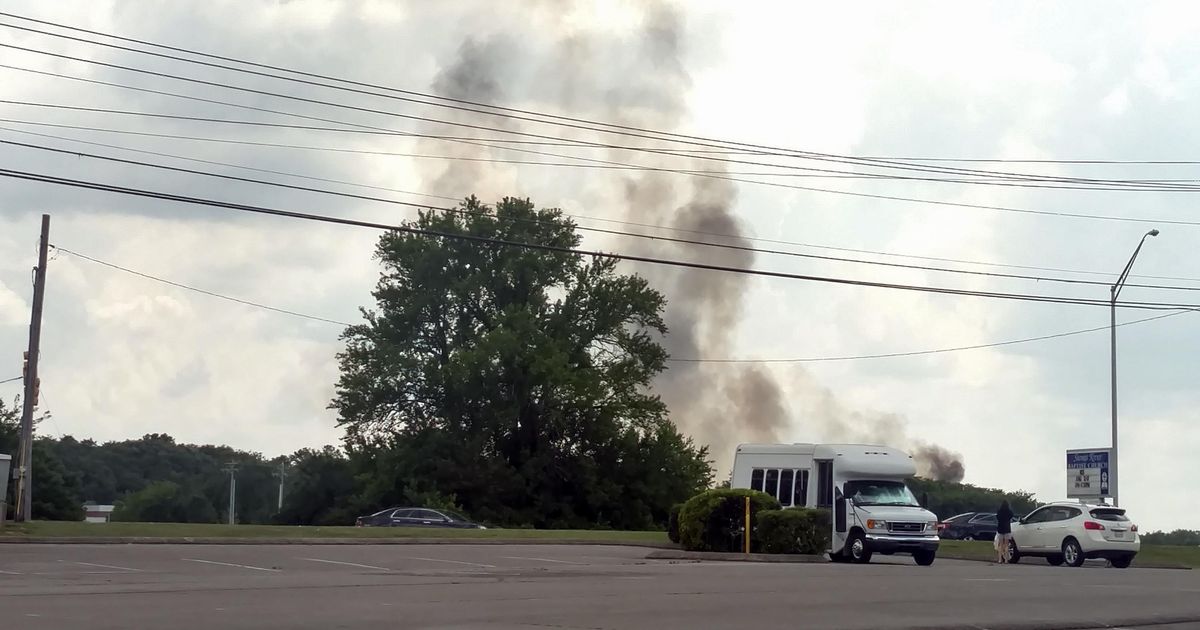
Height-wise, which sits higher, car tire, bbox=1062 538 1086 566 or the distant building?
car tire, bbox=1062 538 1086 566

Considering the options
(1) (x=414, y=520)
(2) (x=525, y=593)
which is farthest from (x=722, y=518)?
(1) (x=414, y=520)

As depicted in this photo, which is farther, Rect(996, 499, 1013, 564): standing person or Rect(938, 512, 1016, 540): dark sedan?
Rect(938, 512, 1016, 540): dark sedan

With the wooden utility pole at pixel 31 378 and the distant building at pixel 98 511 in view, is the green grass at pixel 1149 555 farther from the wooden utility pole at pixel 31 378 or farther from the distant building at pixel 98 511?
the distant building at pixel 98 511

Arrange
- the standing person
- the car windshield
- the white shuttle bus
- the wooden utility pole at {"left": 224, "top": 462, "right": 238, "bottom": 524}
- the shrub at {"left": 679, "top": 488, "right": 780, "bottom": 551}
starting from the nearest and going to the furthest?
the white shuttle bus
the car windshield
the shrub at {"left": 679, "top": 488, "right": 780, "bottom": 551}
the standing person
the wooden utility pole at {"left": 224, "top": 462, "right": 238, "bottom": 524}

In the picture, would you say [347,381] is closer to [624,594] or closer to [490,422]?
[490,422]

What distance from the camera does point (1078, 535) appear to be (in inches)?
1284

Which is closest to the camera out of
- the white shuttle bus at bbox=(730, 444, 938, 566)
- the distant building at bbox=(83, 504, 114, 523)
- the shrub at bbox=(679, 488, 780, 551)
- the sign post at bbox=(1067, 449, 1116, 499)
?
the white shuttle bus at bbox=(730, 444, 938, 566)

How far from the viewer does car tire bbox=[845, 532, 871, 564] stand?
30.0 meters

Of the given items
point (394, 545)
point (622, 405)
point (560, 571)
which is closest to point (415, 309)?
point (622, 405)

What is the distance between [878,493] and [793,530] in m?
2.28

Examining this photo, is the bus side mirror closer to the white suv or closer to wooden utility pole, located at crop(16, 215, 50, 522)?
the white suv

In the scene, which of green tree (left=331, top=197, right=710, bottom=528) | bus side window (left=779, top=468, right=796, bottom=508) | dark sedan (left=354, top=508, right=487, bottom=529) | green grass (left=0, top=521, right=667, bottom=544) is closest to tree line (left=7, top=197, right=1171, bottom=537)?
green tree (left=331, top=197, right=710, bottom=528)

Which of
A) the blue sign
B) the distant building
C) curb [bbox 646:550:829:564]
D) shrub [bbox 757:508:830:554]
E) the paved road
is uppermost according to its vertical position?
the blue sign

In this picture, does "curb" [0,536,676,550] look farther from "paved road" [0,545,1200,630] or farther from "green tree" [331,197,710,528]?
"green tree" [331,197,710,528]
